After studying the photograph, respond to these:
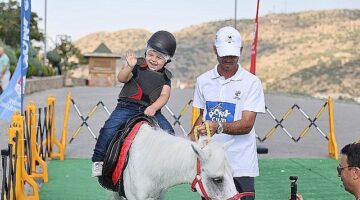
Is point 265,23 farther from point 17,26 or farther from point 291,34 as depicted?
point 17,26

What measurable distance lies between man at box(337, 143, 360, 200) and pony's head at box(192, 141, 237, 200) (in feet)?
2.37

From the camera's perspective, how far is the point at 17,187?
773 centimetres

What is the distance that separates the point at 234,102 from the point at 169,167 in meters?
0.77

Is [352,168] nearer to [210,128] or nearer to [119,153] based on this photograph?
[210,128]

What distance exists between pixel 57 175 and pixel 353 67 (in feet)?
227

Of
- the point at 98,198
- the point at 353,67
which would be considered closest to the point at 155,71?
the point at 98,198

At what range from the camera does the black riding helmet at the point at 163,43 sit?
5.48m

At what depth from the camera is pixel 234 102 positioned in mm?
5105

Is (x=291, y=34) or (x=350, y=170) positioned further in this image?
(x=291, y=34)

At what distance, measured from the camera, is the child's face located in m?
5.55

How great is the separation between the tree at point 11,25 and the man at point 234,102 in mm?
39878

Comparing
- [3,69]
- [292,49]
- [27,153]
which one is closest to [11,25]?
[3,69]

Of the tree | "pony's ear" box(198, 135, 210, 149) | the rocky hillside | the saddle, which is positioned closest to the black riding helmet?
the saddle

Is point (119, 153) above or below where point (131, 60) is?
below
